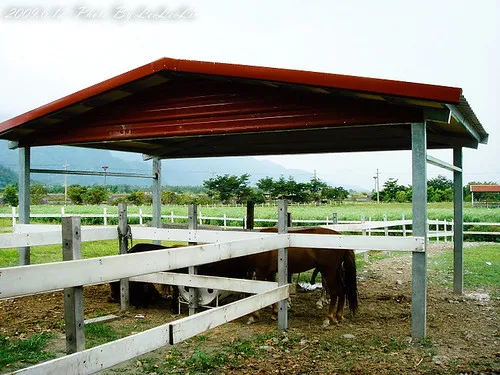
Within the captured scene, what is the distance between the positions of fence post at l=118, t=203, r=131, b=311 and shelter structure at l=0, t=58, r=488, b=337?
1.26m

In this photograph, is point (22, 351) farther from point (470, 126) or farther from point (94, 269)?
point (470, 126)

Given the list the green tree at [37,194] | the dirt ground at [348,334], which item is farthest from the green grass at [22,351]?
the green tree at [37,194]

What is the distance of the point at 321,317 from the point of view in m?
6.84

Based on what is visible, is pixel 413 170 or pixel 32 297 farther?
pixel 32 297

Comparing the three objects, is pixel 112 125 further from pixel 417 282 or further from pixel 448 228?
pixel 448 228

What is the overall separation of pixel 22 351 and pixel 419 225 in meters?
4.70

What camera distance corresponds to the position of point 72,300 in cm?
306

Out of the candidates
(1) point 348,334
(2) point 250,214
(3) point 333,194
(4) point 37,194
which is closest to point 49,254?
(2) point 250,214

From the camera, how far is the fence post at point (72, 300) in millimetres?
3064

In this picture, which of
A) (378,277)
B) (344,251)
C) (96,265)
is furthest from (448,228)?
Answer: (96,265)

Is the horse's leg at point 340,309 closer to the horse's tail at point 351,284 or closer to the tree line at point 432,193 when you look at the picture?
the horse's tail at point 351,284

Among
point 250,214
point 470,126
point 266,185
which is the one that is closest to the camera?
point 470,126

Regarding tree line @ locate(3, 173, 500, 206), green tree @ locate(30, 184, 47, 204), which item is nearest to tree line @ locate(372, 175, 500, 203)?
tree line @ locate(3, 173, 500, 206)

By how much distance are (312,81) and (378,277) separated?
649cm
